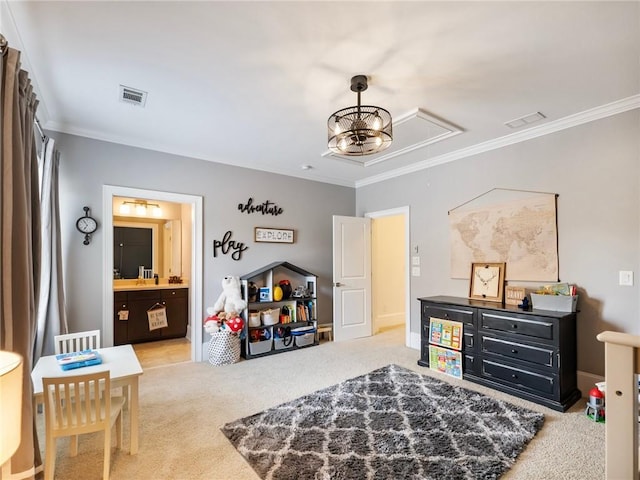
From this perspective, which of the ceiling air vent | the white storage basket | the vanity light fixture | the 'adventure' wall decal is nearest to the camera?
the ceiling air vent

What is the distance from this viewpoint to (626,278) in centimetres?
292

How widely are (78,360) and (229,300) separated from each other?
209 centimetres

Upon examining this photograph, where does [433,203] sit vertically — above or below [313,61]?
below

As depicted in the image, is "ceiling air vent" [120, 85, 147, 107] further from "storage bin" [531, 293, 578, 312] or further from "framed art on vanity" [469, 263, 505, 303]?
"storage bin" [531, 293, 578, 312]

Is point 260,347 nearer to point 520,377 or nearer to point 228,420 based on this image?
point 228,420

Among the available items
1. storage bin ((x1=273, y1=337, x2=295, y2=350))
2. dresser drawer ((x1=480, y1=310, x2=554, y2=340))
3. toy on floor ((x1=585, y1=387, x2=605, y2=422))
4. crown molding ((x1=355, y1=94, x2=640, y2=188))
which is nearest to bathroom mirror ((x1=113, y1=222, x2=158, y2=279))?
storage bin ((x1=273, y1=337, x2=295, y2=350))

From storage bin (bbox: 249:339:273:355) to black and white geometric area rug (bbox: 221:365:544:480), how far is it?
4.70 ft

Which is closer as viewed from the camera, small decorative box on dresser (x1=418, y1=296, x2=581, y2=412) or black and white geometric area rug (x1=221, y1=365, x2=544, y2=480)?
black and white geometric area rug (x1=221, y1=365, x2=544, y2=480)

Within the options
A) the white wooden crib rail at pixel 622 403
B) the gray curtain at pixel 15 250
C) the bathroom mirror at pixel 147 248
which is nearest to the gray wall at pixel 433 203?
the bathroom mirror at pixel 147 248

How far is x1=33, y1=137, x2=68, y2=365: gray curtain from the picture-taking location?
2.95 m

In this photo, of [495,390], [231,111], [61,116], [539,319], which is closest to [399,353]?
[495,390]

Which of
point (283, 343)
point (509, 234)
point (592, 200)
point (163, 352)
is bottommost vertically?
point (163, 352)

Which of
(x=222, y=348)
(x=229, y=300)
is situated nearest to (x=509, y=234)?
(x=229, y=300)

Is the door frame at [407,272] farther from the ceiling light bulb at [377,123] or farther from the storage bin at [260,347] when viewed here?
the ceiling light bulb at [377,123]
